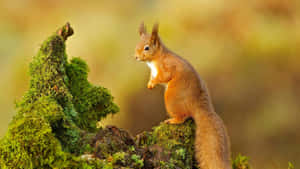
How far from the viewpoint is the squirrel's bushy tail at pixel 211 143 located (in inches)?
86.4

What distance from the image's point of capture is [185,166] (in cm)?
225

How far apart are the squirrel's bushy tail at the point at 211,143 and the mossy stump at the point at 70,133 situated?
76mm

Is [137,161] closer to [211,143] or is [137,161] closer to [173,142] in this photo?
[173,142]

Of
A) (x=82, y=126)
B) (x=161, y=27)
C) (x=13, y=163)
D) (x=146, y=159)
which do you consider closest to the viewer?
(x=13, y=163)

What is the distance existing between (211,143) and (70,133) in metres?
0.77

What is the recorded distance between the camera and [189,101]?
234 cm

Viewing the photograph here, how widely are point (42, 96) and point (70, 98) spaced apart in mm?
178

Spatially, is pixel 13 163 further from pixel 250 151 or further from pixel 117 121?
pixel 250 151

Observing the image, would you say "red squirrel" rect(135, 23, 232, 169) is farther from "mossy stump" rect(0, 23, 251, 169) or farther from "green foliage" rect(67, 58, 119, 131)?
"green foliage" rect(67, 58, 119, 131)

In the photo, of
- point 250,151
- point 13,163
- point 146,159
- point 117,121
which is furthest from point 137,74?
point 13,163

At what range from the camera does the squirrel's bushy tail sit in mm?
2193

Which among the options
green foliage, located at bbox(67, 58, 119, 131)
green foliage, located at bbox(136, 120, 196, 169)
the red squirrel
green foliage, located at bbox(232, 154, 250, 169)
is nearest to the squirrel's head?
the red squirrel

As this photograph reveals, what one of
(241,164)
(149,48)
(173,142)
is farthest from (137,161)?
(241,164)

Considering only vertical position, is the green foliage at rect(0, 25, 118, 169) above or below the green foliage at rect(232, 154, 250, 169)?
above
